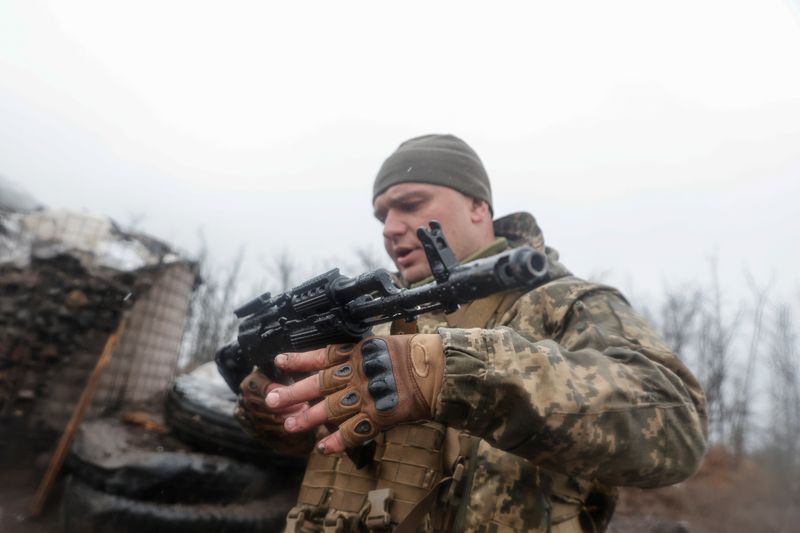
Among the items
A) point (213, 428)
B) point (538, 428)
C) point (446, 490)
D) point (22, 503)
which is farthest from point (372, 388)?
point (22, 503)

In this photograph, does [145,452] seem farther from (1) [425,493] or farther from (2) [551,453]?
(2) [551,453]

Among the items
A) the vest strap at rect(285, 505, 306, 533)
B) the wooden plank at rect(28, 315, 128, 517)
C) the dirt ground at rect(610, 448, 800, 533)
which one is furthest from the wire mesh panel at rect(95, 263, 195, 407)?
the dirt ground at rect(610, 448, 800, 533)

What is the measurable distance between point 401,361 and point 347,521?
1.31 meters

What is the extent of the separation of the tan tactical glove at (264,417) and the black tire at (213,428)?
2.06 metres

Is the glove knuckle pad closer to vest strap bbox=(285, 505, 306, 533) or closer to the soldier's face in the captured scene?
the soldier's face

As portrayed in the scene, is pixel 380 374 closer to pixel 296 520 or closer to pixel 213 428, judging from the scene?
pixel 296 520

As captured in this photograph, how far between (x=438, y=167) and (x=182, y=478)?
3.98 meters

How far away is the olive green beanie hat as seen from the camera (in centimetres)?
316

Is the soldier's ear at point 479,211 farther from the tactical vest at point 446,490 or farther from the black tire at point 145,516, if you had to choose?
the black tire at point 145,516

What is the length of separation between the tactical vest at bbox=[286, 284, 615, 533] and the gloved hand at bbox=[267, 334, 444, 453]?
12.9 inches

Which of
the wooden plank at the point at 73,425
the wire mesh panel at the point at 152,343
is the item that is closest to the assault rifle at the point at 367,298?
the wooden plank at the point at 73,425

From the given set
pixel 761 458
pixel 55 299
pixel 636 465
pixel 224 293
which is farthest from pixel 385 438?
pixel 224 293

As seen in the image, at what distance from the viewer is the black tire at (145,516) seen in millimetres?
4539

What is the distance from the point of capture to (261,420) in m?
2.95
